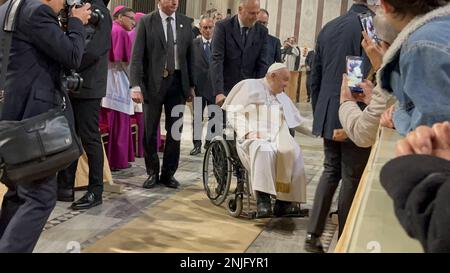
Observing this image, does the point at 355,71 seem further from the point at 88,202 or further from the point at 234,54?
the point at 234,54

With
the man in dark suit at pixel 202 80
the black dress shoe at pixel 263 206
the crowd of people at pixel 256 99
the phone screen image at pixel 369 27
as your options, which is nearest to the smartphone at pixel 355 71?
the crowd of people at pixel 256 99

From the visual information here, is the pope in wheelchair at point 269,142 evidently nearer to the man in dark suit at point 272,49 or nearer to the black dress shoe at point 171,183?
the man in dark suit at point 272,49

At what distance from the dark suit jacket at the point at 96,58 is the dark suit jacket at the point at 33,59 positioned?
5.05 ft

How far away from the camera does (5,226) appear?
2.88 metres

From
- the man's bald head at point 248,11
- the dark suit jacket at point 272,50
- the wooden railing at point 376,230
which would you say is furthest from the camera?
the dark suit jacket at point 272,50

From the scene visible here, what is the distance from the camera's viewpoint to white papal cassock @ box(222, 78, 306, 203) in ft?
14.4

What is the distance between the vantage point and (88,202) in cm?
454

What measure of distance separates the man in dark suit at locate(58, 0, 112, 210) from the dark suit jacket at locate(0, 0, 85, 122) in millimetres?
1557

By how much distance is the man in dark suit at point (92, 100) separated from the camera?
4.46 m

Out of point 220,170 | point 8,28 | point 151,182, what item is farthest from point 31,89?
point 151,182

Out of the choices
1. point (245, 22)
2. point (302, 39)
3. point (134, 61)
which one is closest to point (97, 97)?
point (134, 61)

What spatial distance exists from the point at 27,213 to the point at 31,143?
1.16 feet

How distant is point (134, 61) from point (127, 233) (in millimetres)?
1891
